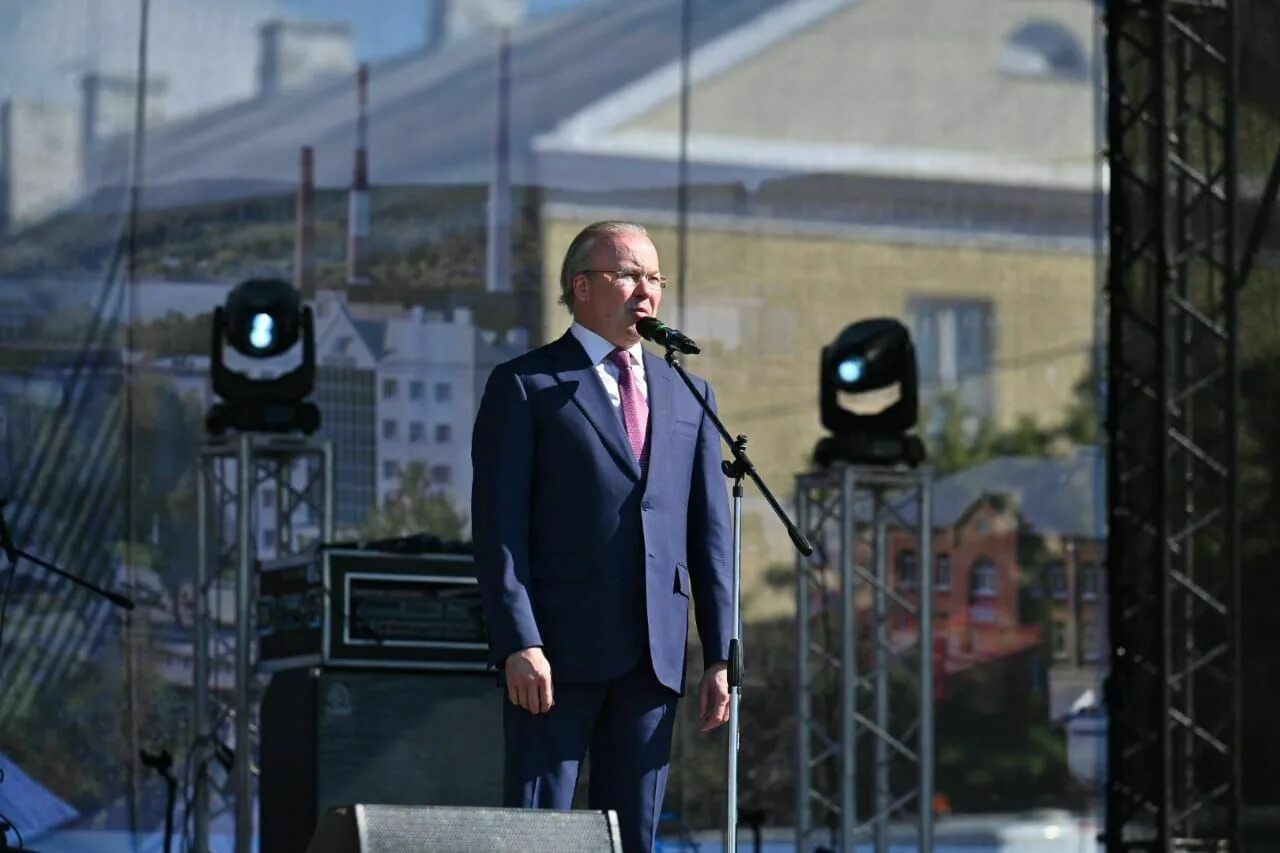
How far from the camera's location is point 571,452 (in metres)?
3.61

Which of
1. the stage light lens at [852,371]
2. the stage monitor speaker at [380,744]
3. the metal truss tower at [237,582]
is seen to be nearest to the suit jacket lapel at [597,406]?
the stage monitor speaker at [380,744]

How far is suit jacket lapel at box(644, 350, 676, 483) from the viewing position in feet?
11.9

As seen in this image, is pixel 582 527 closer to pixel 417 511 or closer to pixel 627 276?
pixel 627 276

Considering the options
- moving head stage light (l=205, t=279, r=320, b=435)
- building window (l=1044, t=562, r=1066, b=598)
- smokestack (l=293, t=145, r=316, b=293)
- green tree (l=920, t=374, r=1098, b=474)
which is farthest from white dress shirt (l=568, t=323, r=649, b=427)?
building window (l=1044, t=562, r=1066, b=598)

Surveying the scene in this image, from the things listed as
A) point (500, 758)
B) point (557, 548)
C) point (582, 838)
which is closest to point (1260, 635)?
point (500, 758)

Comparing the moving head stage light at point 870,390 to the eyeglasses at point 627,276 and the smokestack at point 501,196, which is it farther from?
the eyeglasses at point 627,276

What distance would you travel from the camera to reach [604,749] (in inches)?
142

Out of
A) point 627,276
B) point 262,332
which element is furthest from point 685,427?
point 262,332

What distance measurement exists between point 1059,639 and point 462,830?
5116 millimetres

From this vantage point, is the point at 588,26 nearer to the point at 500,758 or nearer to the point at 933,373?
the point at 933,373

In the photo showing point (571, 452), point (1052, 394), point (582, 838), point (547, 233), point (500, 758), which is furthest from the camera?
point (1052, 394)

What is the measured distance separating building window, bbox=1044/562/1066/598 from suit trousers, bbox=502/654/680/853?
14.7 ft

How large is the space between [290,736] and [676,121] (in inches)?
118

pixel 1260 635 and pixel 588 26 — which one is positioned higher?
pixel 588 26
